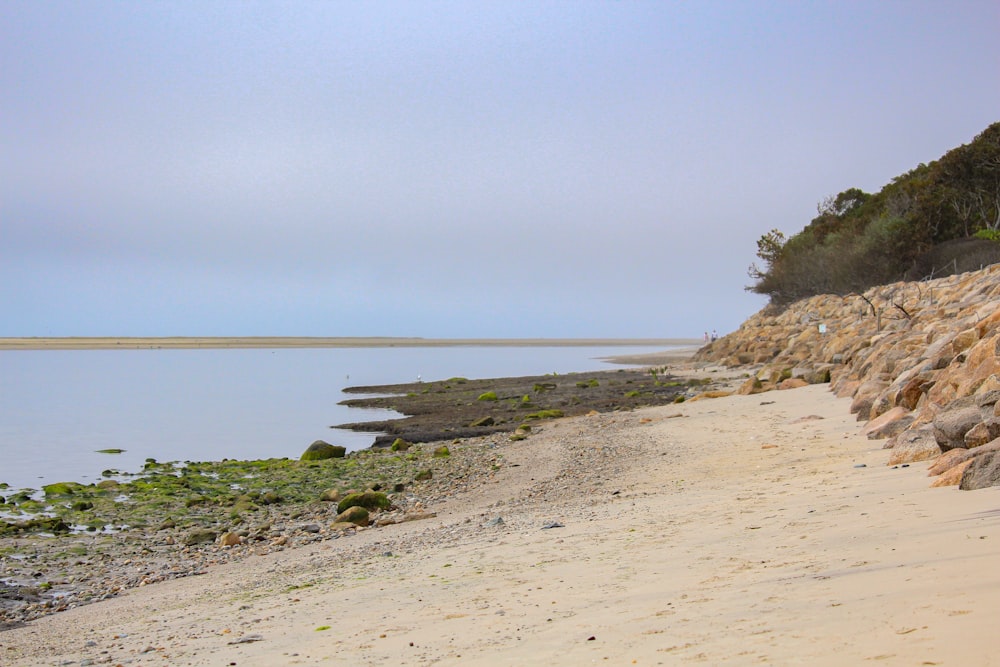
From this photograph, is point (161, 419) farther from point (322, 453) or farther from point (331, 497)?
point (331, 497)

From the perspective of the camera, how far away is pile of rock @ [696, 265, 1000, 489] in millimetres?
6789

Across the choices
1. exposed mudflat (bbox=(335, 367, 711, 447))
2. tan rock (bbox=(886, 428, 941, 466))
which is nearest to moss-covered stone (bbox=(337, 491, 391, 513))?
tan rock (bbox=(886, 428, 941, 466))

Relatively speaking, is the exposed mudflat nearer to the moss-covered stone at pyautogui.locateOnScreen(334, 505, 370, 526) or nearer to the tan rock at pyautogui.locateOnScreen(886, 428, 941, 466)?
the moss-covered stone at pyautogui.locateOnScreen(334, 505, 370, 526)

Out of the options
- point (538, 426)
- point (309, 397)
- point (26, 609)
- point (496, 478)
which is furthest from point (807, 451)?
point (309, 397)

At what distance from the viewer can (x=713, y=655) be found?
3885mm

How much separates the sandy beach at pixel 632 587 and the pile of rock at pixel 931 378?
13.2 inches

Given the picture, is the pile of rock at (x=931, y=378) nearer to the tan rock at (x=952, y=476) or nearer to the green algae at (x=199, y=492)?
the tan rock at (x=952, y=476)

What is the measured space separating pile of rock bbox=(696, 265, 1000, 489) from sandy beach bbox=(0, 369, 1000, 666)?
1.10 ft

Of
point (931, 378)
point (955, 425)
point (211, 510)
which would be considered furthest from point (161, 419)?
point (955, 425)

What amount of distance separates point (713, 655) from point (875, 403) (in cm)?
898

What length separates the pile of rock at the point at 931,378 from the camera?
267 inches

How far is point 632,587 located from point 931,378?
6584mm

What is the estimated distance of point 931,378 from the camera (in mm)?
10328

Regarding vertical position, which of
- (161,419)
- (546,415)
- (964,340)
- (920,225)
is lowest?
(161,419)
